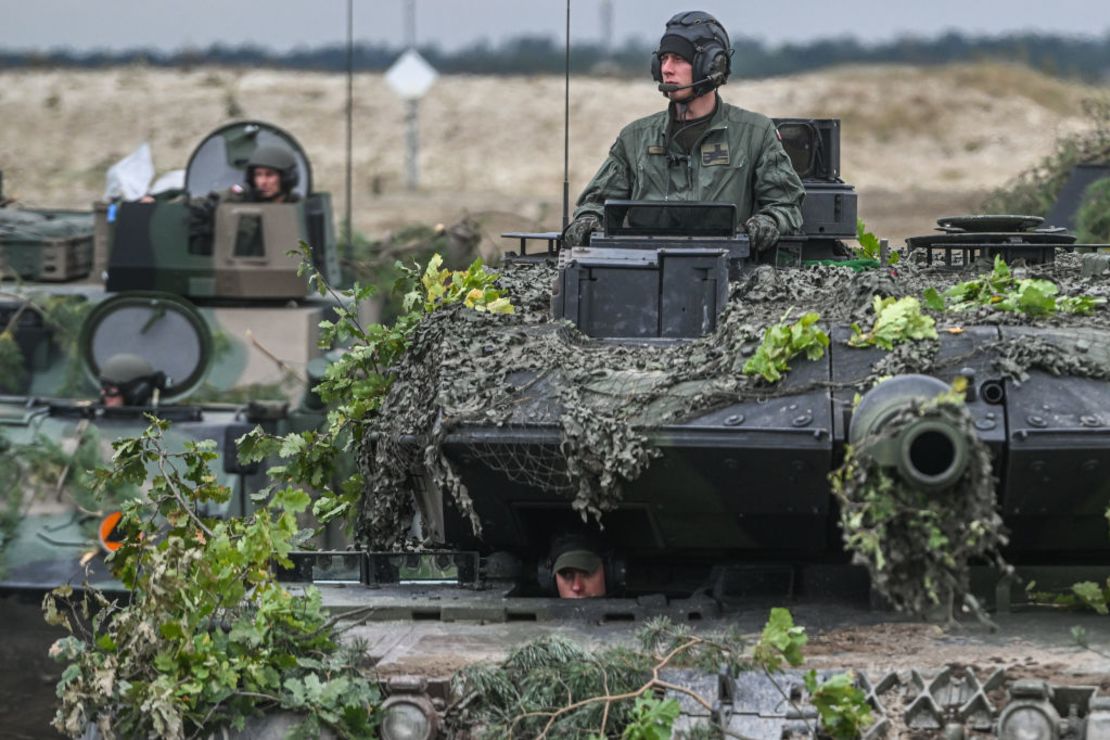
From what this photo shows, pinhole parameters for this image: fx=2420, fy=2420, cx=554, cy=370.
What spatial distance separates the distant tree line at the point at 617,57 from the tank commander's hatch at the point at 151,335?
12.9 m

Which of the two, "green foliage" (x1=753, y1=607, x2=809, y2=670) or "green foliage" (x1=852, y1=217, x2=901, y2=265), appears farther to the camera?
"green foliage" (x1=852, y1=217, x2=901, y2=265)

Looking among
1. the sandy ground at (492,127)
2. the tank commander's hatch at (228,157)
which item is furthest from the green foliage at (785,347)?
the sandy ground at (492,127)

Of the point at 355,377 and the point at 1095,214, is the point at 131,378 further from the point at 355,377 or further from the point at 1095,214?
the point at 1095,214

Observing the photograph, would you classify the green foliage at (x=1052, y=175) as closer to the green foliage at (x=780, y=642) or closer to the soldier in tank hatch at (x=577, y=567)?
the soldier in tank hatch at (x=577, y=567)

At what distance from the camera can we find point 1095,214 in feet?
67.2

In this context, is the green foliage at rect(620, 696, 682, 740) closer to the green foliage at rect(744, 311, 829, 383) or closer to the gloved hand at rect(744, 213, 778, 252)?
the green foliage at rect(744, 311, 829, 383)

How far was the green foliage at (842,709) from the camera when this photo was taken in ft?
26.7

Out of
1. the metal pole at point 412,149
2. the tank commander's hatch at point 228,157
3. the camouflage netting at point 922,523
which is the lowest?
the camouflage netting at point 922,523

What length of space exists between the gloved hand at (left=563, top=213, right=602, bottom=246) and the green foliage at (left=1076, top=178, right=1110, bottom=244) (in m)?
9.33

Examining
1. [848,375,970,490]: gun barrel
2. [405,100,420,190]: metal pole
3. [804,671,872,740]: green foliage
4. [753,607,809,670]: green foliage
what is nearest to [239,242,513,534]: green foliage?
[848,375,970,490]: gun barrel

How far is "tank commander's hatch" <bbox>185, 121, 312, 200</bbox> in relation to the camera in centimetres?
2059

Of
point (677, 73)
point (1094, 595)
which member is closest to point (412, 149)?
point (677, 73)

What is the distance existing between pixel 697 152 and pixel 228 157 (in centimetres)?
995

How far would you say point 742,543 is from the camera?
9602mm
